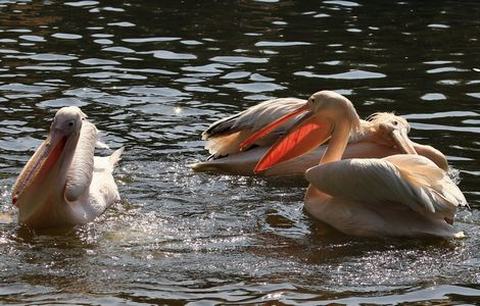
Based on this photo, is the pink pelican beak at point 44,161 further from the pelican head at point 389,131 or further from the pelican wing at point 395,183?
the pelican head at point 389,131

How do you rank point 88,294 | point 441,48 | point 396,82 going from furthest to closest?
point 441,48 → point 396,82 → point 88,294

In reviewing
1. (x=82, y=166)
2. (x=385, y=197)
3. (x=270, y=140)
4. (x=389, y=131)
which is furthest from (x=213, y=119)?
(x=385, y=197)

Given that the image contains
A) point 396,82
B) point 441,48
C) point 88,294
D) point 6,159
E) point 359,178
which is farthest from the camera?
point 441,48

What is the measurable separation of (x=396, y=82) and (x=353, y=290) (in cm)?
440

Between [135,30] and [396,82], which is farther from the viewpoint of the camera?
[135,30]

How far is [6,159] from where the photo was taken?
7.25 m

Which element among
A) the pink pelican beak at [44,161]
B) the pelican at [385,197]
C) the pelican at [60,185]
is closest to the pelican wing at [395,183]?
the pelican at [385,197]

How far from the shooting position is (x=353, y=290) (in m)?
5.16

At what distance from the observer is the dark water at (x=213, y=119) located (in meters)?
5.28

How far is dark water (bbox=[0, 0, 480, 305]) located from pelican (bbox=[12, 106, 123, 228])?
0.11 metres

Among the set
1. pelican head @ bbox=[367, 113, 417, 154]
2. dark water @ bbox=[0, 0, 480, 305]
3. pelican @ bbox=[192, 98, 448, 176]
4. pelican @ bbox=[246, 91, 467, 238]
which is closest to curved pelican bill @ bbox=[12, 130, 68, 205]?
dark water @ bbox=[0, 0, 480, 305]

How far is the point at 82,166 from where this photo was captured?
6.52 metres

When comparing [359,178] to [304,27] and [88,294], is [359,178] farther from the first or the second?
[304,27]

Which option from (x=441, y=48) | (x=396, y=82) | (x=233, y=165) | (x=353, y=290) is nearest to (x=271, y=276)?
(x=353, y=290)
